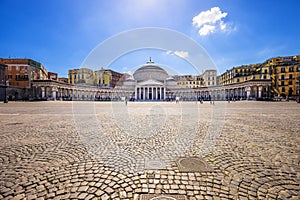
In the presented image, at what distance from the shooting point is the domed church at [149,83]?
8425 cm

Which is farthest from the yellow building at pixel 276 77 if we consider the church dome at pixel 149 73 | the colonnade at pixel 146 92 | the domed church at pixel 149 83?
the church dome at pixel 149 73

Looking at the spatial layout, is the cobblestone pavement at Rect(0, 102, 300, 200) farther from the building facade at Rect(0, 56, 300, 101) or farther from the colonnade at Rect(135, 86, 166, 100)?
the colonnade at Rect(135, 86, 166, 100)

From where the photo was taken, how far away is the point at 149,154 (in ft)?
14.1

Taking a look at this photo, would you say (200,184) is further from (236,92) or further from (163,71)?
(163,71)

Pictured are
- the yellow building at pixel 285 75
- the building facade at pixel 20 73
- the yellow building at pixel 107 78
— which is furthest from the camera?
the yellow building at pixel 107 78

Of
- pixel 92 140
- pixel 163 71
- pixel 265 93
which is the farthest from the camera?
pixel 163 71

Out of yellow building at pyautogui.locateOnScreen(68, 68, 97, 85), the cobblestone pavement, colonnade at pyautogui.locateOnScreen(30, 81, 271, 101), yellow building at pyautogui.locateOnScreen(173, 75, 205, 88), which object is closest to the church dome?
colonnade at pyautogui.locateOnScreen(30, 81, 271, 101)

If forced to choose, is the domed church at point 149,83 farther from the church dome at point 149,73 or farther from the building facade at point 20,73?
the building facade at point 20,73

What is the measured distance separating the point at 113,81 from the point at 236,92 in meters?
74.3

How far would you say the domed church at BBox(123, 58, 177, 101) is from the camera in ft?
276

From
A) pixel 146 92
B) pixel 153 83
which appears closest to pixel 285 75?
pixel 153 83

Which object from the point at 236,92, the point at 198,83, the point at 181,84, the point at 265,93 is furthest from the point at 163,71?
the point at 265,93

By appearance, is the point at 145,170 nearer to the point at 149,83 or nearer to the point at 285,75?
the point at 285,75

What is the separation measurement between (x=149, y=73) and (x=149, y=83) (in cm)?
1386
